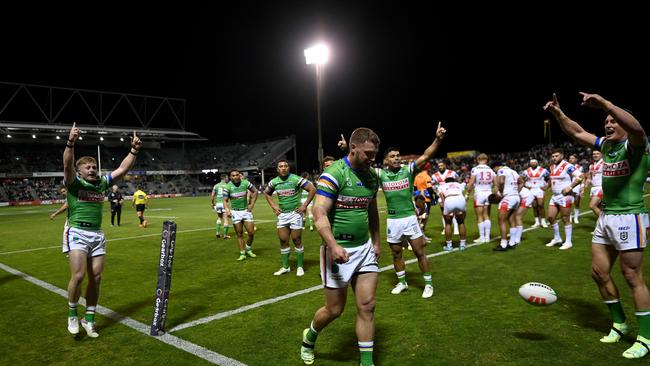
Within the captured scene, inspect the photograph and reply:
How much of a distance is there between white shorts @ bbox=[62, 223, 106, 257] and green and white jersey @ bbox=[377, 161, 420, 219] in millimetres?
4443

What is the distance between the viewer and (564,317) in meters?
5.47

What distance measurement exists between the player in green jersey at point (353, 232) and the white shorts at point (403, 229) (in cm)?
284

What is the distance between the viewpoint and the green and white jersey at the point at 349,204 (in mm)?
3971

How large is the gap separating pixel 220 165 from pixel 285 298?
258 ft

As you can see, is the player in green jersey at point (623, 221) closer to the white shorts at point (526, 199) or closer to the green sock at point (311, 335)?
the green sock at point (311, 335)

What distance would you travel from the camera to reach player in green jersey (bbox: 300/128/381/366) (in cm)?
383

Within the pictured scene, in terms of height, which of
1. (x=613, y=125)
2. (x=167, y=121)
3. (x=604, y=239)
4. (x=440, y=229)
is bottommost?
(x=440, y=229)

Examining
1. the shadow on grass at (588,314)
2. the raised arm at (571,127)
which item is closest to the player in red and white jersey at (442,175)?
the shadow on grass at (588,314)

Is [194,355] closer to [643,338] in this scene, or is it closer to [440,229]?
[643,338]

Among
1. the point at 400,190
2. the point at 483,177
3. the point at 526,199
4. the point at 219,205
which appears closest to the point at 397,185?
the point at 400,190

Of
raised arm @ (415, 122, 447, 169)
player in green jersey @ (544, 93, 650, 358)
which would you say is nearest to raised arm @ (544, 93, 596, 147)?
player in green jersey @ (544, 93, 650, 358)

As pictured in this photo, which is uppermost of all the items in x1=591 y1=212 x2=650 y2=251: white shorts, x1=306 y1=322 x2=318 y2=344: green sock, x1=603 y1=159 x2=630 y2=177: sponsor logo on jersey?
x1=603 y1=159 x2=630 y2=177: sponsor logo on jersey

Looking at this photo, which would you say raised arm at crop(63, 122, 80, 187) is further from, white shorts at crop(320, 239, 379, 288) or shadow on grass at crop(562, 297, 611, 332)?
shadow on grass at crop(562, 297, 611, 332)

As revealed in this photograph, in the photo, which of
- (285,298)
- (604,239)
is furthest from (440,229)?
(604,239)
